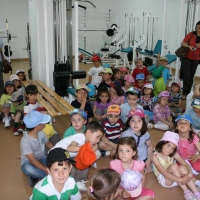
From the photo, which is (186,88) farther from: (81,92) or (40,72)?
(40,72)

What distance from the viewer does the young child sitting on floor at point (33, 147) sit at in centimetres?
264

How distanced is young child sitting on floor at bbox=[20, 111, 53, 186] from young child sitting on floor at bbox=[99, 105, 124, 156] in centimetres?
84

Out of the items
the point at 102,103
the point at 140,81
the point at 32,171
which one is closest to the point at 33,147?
the point at 32,171

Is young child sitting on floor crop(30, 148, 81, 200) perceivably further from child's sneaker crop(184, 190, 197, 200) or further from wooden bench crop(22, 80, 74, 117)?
wooden bench crop(22, 80, 74, 117)

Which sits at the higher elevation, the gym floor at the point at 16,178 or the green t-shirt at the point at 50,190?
the green t-shirt at the point at 50,190

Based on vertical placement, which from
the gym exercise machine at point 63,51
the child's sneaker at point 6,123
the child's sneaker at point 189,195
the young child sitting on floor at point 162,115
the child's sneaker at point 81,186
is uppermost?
the gym exercise machine at point 63,51

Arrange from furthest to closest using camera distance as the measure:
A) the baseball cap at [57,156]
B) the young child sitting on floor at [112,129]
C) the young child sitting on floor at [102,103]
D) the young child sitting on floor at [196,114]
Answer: the young child sitting on floor at [102,103] < the young child sitting on floor at [196,114] < the young child sitting on floor at [112,129] < the baseball cap at [57,156]

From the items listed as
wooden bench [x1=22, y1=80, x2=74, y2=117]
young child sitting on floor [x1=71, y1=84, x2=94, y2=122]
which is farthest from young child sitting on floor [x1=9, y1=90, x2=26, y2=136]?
young child sitting on floor [x1=71, y1=84, x2=94, y2=122]

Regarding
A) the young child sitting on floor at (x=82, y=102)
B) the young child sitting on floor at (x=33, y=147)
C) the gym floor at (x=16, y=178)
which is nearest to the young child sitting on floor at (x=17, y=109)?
the gym floor at (x=16, y=178)

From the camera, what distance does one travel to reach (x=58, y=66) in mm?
4629

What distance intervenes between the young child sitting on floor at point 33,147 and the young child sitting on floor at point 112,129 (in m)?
0.84

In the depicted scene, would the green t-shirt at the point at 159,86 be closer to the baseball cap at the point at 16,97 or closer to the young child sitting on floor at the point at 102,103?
the young child sitting on floor at the point at 102,103

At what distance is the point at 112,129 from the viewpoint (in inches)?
137

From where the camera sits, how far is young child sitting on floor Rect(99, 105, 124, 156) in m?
3.33
